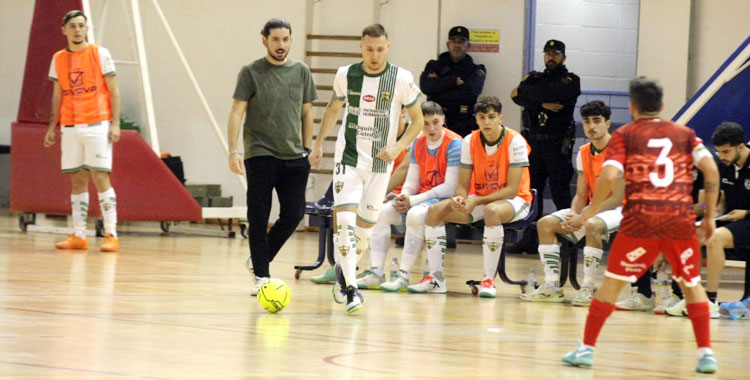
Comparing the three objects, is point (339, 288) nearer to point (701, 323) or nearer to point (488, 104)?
point (488, 104)

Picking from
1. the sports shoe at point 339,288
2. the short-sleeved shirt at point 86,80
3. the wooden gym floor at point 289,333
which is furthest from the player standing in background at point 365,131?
the short-sleeved shirt at point 86,80

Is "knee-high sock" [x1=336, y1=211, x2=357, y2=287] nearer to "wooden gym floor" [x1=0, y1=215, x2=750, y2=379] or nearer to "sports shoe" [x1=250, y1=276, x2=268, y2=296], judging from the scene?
"wooden gym floor" [x1=0, y1=215, x2=750, y2=379]

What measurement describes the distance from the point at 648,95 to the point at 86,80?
6863 mm

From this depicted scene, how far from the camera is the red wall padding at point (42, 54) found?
12.6m

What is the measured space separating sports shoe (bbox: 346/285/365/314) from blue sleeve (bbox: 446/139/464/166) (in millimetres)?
2322

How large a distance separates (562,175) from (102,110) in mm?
4712

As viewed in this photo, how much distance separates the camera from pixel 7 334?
5.20m

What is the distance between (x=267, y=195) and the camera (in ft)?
23.8

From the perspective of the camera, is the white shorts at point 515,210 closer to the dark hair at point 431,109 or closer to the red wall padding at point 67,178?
the dark hair at point 431,109

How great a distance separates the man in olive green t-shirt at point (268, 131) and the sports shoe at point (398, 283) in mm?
1439

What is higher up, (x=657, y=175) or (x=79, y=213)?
(x=657, y=175)

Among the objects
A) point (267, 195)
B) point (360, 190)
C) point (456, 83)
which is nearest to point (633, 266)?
point (360, 190)

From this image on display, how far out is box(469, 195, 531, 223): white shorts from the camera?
8.57 meters

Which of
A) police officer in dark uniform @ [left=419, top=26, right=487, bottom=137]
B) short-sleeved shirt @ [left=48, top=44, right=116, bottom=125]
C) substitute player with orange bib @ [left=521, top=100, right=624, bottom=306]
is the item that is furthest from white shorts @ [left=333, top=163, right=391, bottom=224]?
police officer in dark uniform @ [left=419, top=26, right=487, bottom=137]
